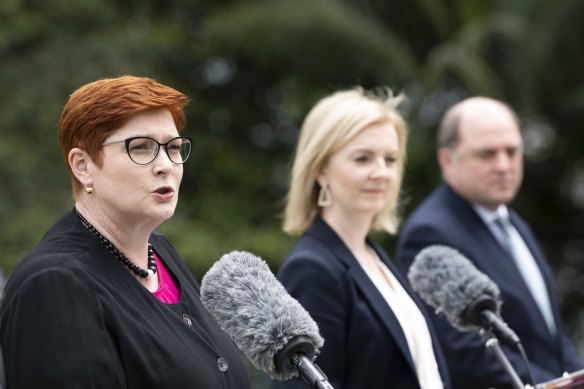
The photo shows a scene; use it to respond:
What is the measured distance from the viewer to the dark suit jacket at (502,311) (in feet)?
A: 15.3

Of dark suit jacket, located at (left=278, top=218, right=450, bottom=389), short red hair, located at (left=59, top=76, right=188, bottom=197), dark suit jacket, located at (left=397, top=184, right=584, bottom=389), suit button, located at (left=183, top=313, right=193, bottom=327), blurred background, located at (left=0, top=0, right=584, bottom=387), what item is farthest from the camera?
blurred background, located at (left=0, top=0, right=584, bottom=387)

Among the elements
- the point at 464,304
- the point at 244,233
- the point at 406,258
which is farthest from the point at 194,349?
the point at 244,233

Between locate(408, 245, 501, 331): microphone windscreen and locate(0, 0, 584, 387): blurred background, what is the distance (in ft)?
21.3

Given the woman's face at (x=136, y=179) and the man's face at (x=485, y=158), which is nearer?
the woman's face at (x=136, y=179)

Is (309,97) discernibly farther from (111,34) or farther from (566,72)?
(566,72)

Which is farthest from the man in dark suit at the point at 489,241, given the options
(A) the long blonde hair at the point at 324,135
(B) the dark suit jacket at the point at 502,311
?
(A) the long blonde hair at the point at 324,135

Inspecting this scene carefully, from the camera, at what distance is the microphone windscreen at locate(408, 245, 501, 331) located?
3.64 metres

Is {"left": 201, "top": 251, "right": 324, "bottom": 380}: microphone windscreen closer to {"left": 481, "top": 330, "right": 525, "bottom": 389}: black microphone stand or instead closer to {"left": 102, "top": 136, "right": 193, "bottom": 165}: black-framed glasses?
{"left": 102, "top": 136, "right": 193, "bottom": 165}: black-framed glasses

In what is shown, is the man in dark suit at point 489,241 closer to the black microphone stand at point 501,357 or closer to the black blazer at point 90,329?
A: the black microphone stand at point 501,357

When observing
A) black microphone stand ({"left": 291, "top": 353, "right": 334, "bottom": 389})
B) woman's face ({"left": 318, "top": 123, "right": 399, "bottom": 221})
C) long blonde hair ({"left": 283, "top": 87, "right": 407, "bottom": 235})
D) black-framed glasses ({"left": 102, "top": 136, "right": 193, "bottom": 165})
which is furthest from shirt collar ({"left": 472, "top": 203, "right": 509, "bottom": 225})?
black microphone stand ({"left": 291, "top": 353, "right": 334, "bottom": 389})

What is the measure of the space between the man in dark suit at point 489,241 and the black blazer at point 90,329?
6.31 ft

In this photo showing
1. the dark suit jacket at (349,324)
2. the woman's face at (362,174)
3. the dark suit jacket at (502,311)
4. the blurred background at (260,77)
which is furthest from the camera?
the blurred background at (260,77)

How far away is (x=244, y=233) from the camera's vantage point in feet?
36.7

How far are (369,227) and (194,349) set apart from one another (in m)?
1.66
